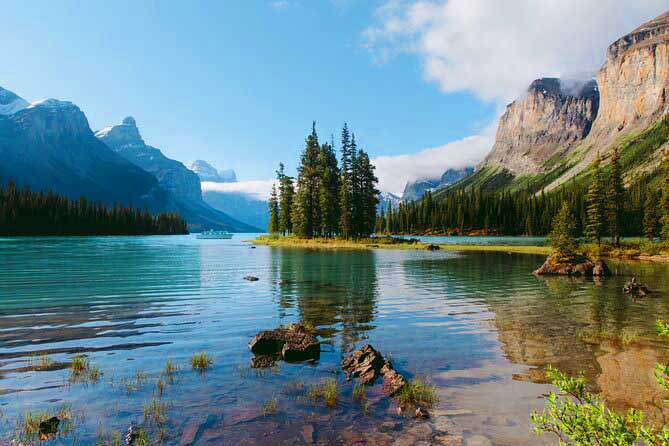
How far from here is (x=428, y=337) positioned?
54.1 ft

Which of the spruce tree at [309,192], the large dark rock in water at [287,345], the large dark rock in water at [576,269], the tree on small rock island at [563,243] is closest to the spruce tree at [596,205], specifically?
the tree on small rock island at [563,243]

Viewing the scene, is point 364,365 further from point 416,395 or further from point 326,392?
point 416,395

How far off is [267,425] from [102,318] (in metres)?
15.1

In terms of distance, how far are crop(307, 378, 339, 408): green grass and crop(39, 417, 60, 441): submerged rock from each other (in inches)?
229

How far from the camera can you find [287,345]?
14.0m

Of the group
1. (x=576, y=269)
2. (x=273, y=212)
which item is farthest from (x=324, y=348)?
(x=273, y=212)

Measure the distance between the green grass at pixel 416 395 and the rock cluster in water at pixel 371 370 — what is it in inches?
8.6

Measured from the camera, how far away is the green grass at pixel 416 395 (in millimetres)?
10039

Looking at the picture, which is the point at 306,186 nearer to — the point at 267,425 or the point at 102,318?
the point at 102,318

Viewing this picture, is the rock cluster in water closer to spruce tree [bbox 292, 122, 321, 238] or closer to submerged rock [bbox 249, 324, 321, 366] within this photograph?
submerged rock [bbox 249, 324, 321, 366]

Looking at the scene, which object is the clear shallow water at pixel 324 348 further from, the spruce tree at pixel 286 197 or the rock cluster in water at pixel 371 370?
the spruce tree at pixel 286 197

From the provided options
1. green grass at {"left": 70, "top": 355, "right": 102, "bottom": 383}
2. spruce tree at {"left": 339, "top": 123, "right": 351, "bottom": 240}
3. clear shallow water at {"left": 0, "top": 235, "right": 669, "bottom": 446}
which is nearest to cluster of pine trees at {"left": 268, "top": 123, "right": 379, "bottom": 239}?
spruce tree at {"left": 339, "top": 123, "right": 351, "bottom": 240}

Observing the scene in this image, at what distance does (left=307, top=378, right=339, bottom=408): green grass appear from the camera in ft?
33.0

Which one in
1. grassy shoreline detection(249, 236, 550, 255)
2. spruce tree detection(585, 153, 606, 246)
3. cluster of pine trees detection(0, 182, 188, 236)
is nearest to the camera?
spruce tree detection(585, 153, 606, 246)
